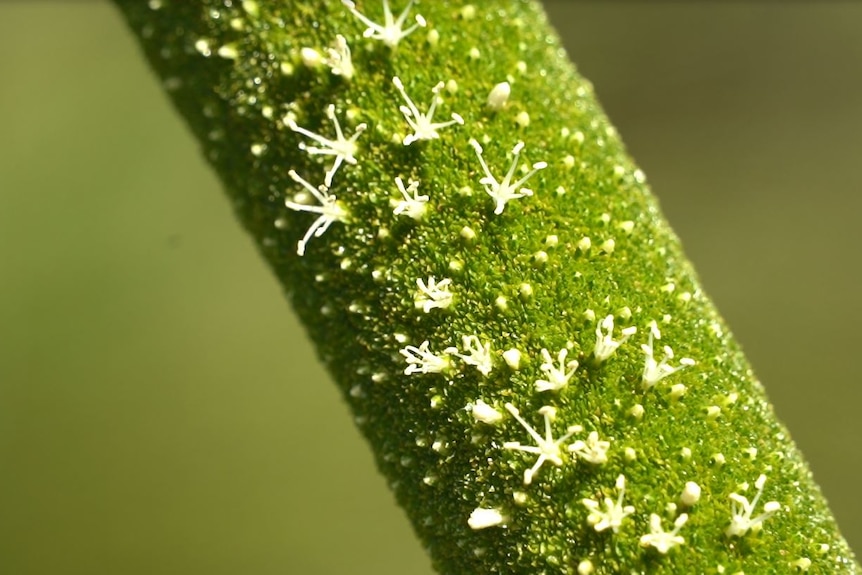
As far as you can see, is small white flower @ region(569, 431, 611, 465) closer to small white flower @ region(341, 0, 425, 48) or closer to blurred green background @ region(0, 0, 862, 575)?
small white flower @ region(341, 0, 425, 48)

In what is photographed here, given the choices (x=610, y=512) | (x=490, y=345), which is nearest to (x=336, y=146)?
(x=490, y=345)

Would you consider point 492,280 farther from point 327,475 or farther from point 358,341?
point 327,475

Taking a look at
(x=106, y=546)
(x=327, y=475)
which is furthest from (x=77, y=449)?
(x=327, y=475)

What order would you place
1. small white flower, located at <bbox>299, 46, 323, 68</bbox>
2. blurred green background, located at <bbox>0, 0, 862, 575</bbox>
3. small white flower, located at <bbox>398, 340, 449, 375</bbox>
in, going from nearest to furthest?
small white flower, located at <bbox>398, 340, 449, 375</bbox>, small white flower, located at <bbox>299, 46, 323, 68</bbox>, blurred green background, located at <bbox>0, 0, 862, 575</bbox>

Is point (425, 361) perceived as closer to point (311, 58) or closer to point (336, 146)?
point (336, 146)

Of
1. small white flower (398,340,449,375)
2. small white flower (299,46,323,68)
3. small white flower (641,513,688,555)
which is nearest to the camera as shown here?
small white flower (641,513,688,555)

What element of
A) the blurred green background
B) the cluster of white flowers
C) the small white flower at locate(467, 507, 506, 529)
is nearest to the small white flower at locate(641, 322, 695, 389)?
the cluster of white flowers

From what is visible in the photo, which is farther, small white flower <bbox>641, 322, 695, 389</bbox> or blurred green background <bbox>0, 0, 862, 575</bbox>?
blurred green background <bbox>0, 0, 862, 575</bbox>
